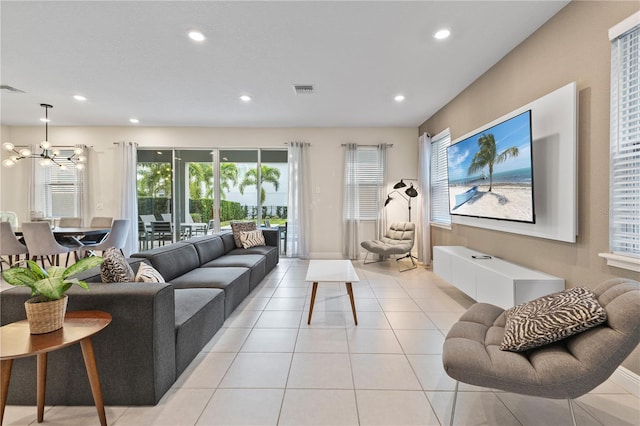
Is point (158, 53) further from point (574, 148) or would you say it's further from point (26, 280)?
point (574, 148)

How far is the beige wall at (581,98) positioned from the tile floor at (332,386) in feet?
2.94

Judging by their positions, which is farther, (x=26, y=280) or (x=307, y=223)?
(x=307, y=223)

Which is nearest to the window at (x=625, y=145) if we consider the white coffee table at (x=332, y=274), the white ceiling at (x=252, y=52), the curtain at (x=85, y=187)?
the white ceiling at (x=252, y=52)

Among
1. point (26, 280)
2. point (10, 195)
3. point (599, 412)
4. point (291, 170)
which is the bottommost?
point (599, 412)

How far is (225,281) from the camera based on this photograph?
2982 millimetres

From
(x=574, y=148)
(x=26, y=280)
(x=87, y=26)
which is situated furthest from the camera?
(x=87, y=26)

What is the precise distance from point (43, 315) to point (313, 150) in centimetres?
548

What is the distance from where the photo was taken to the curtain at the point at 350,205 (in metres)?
6.30

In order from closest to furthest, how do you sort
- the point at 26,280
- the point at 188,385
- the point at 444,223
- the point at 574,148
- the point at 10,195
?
the point at 26,280 < the point at 188,385 < the point at 574,148 < the point at 444,223 < the point at 10,195

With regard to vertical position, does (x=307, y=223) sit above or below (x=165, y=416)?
above

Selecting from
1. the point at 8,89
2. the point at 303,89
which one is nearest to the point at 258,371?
the point at 303,89

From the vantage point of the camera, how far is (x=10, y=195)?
623 cm

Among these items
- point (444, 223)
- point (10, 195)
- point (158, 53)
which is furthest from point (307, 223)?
point (10, 195)

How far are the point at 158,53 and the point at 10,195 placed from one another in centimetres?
586
